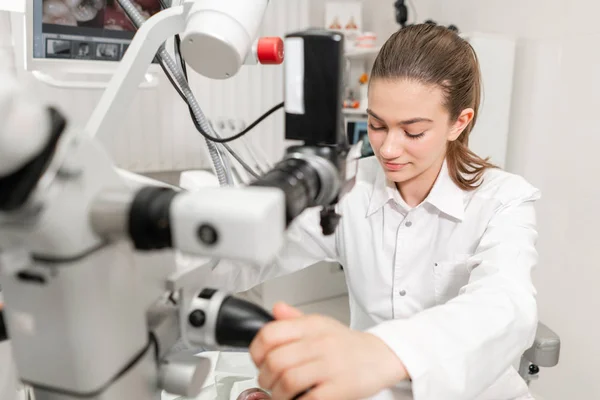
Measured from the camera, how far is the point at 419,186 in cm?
104

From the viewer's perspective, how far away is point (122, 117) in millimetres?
555

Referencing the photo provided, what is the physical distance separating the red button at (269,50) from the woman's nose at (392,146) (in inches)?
13.3

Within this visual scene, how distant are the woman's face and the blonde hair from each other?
0.02 m

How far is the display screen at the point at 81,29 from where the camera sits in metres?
1.13

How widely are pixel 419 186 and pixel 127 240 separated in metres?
0.82

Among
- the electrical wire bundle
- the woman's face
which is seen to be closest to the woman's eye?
the woman's face

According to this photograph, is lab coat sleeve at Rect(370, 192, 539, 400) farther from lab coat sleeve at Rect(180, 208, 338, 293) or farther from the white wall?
the white wall

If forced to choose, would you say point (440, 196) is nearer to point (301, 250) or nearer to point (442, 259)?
point (442, 259)

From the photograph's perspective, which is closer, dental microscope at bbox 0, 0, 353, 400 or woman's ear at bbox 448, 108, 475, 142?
dental microscope at bbox 0, 0, 353, 400

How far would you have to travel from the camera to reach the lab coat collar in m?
0.99

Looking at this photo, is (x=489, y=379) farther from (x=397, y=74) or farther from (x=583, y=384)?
(x=583, y=384)

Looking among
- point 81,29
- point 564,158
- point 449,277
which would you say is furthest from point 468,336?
point 564,158

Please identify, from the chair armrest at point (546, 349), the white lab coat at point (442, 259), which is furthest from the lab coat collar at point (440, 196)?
the chair armrest at point (546, 349)

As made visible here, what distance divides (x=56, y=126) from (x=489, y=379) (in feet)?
1.67
